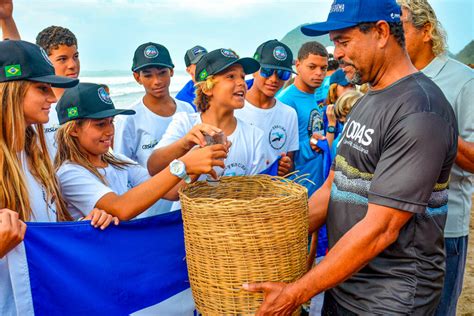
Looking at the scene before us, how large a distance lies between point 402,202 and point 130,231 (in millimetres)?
1382

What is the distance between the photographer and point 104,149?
285 cm

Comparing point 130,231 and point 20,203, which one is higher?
point 20,203

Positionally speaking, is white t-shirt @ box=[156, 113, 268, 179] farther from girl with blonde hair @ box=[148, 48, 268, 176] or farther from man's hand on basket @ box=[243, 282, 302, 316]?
man's hand on basket @ box=[243, 282, 302, 316]

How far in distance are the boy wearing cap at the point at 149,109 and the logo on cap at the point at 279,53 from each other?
96 cm

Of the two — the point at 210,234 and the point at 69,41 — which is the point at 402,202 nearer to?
the point at 210,234

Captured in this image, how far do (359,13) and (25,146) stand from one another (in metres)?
1.70

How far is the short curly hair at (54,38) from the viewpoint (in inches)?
170

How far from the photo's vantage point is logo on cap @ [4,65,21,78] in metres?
2.23

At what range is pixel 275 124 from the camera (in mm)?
4223

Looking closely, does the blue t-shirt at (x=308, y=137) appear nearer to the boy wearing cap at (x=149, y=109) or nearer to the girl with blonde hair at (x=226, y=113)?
the boy wearing cap at (x=149, y=109)

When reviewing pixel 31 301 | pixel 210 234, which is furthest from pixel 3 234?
pixel 210 234

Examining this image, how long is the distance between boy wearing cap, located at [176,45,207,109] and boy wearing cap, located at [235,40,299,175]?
93cm

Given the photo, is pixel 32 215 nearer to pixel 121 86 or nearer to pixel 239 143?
pixel 239 143

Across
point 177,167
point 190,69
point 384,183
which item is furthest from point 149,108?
point 384,183
